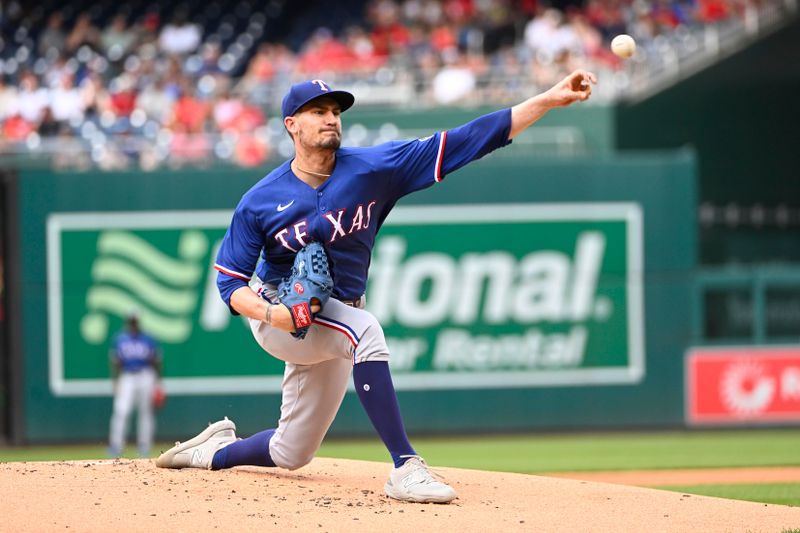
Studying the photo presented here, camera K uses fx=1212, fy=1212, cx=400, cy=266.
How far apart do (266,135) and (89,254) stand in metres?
2.45

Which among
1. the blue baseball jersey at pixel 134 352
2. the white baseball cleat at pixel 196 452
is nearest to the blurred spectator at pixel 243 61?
the blue baseball jersey at pixel 134 352

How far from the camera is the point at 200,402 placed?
44.4ft

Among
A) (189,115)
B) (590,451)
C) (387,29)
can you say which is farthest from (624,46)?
(387,29)

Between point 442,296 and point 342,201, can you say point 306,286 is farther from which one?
point 442,296

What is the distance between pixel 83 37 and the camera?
16875 millimetres

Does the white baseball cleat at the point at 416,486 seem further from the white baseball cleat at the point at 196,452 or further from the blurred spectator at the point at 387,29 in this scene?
the blurred spectator at the point at 387,29

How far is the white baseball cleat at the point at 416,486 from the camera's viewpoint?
5055 mm

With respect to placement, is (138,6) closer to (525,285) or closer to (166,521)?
(525,285)

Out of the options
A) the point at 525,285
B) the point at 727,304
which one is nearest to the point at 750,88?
the point at 727,304

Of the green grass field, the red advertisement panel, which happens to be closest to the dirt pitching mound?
the green grass field

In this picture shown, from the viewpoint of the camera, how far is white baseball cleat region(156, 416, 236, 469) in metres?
5.79

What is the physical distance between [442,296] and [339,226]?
8653mm

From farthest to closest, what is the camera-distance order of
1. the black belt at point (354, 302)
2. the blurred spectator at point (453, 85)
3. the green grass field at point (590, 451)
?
1. the blurred spectator at point (453, 85)
2. the green grass field at point (590, 451)
3. the black belt at point (354, 302)

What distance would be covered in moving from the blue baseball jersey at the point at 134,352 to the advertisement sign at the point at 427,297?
2.92 ft
